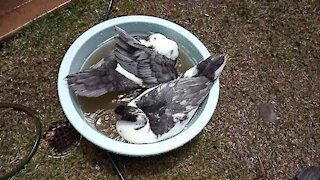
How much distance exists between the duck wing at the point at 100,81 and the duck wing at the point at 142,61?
0.03m

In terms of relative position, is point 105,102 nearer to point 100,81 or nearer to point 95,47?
point 100,81

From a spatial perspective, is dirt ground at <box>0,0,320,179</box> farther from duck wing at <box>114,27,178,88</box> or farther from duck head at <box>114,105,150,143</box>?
duck wing at <box>114,27,178,88</box>

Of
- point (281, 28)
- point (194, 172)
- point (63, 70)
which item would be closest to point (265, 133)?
point (194, 172)

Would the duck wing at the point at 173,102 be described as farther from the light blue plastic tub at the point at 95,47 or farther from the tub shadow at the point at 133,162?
the tub shadow at the point at 133,162

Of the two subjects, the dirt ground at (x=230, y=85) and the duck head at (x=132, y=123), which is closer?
the duck head at (x=132, y=123)

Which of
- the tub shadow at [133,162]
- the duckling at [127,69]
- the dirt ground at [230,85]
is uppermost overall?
the duckling at [127,69]

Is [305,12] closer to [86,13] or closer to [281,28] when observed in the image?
[281,28]

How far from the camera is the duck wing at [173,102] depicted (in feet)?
4.95

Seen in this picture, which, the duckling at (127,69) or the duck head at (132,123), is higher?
the duckling at (127,69)

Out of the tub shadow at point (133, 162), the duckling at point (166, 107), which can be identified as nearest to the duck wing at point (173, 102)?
the duckling at point (166, 107)

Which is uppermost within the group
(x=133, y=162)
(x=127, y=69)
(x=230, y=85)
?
(x=127, y=69)

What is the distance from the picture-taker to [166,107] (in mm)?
1521

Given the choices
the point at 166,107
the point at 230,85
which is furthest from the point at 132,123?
the point at 230,85

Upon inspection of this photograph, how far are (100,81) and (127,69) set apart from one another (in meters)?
0.09
